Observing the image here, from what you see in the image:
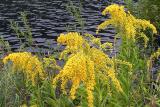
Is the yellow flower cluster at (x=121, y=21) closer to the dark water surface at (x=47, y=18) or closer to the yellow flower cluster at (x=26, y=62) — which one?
the yellow flower cluster at (x=26, y=62)

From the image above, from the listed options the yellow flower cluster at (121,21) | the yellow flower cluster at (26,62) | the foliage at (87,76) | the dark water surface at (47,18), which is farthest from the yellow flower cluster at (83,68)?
the dark water surface at (47,18)

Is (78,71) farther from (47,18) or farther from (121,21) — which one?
(47,18)

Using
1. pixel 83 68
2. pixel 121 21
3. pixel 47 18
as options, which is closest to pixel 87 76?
pixel 83 68

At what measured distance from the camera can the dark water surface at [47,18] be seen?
89.6 ft

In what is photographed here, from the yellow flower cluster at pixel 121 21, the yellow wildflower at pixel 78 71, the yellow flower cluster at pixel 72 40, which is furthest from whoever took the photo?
the yellow flower cluster at pixel 121 21

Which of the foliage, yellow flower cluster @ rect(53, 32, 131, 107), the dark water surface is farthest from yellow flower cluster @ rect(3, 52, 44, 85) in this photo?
the dark water surface

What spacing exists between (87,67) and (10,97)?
470 centimetres

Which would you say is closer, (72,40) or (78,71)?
(78,71)

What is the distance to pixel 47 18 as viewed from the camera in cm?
3284

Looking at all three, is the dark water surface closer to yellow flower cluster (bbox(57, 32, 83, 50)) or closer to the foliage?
the foliage

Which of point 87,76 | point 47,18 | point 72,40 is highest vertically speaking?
point 72,40

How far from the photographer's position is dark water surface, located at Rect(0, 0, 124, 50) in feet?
89.6

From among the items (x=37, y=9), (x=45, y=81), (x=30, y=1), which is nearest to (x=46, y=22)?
(x=37, y=9)

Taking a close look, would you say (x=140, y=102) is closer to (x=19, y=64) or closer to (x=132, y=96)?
Result: (x=132, y=96)
